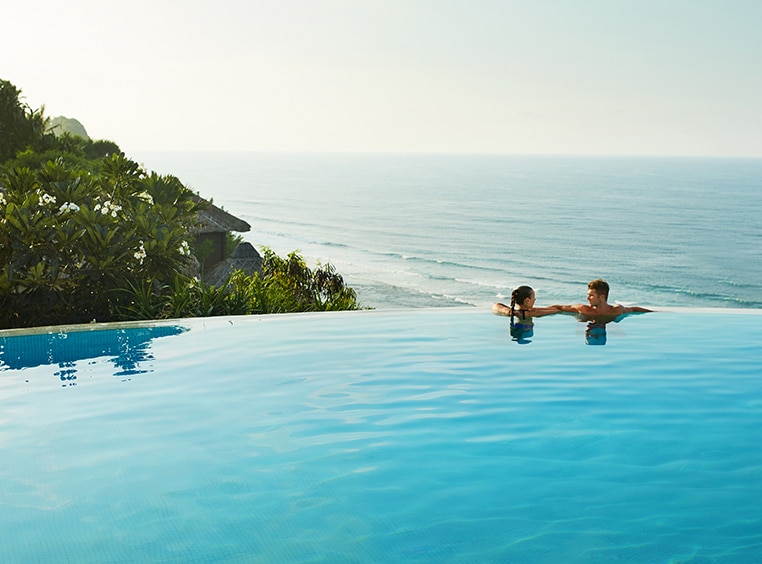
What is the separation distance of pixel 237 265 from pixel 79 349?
21.2 metres

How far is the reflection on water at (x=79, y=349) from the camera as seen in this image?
921 centimetres

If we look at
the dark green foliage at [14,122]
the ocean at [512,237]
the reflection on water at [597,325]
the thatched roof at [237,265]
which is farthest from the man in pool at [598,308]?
the dark green foliage at [14,122]

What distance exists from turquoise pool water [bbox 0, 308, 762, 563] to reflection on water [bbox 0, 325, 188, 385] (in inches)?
1.5

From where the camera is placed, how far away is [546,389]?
8789 mm

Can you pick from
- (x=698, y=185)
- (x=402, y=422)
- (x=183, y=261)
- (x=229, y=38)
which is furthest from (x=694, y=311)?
(x=698, y=185)

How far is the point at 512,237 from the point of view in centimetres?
8519

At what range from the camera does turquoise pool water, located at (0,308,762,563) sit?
5.35m

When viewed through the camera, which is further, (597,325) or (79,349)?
(597,325)

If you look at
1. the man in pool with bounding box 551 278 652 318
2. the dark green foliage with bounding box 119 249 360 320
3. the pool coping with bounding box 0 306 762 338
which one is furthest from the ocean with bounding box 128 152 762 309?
the man in pool with bounding box 551 278 652 318

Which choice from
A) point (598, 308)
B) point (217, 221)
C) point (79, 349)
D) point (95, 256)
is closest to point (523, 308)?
point (598, 308)

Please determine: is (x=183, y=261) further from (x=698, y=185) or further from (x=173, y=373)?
(x=698, y=185)

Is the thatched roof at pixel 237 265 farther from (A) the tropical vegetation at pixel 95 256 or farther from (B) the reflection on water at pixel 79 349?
(B) the reflection on water at pixel 79 349

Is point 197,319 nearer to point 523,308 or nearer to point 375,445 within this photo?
point 523,308

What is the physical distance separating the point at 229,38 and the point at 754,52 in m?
70.6
